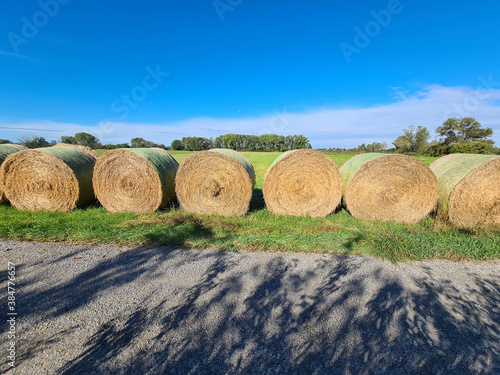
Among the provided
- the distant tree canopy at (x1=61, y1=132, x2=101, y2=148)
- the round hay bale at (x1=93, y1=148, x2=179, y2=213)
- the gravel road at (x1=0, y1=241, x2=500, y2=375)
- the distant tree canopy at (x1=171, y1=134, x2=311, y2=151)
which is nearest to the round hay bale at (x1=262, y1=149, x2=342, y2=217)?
the gravel road at (x1=0, y1=241, x2=500, y2=375)

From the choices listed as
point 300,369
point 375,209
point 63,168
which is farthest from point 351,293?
point 63,168

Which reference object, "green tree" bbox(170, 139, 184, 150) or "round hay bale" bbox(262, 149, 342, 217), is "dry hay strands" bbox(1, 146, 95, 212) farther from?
"green tree" bbox(170, 139, 184, 150)

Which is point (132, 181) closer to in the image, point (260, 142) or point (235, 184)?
point (235, 184)

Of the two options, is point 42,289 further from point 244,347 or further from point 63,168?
point 63,168

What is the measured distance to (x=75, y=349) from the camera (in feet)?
8.24

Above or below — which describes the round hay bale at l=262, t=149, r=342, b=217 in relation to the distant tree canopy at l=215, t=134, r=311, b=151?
below

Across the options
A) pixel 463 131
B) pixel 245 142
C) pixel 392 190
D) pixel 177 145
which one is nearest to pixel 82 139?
pixel 177 145

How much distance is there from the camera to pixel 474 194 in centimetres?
632

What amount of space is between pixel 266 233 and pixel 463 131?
52850mm

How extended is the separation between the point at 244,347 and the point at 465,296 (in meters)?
3.31

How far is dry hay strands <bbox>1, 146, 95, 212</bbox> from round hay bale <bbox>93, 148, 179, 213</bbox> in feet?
2.14

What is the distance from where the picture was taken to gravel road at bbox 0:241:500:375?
7.91ft

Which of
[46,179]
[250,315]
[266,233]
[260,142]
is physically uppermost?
[260,142]

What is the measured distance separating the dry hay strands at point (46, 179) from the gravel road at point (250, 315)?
11.1 ft
